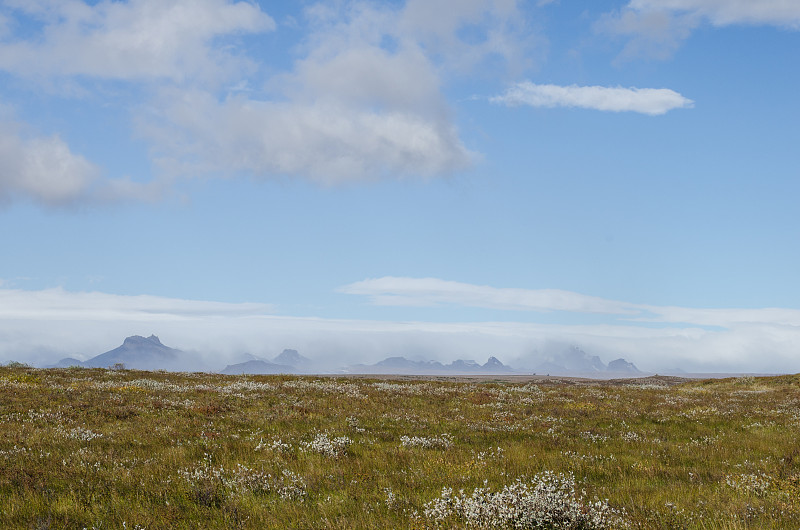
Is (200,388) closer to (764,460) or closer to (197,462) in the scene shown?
(197,462)

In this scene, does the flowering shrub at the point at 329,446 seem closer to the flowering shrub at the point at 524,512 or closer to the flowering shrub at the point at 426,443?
the flowering shrub at the point at 426,443

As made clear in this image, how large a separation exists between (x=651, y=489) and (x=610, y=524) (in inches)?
115

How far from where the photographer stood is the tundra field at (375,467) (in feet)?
21.4

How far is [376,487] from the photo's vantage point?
8.03m

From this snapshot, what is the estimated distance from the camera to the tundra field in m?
6.52

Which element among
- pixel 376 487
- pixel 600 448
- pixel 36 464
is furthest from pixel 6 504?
pixel 600 448

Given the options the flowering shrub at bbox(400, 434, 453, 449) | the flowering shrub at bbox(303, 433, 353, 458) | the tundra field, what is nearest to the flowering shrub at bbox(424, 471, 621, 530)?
the tundra field

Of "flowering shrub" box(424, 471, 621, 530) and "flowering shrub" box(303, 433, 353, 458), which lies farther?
"flowering shrub" box(303, 433, 353, 458)

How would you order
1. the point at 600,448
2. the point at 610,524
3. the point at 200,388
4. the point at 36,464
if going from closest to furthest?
the point at 610,524 → the point at 36,464 → the point at 600,448 → the point at 200,388

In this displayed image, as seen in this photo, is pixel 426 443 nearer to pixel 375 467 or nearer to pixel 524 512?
pixel 375 467

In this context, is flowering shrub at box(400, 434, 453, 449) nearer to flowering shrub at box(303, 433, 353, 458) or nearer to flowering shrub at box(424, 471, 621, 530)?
flowering shrub at box(303, 433, 353, 458)

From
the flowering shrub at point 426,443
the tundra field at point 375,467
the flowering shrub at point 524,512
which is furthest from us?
the flowering shrub at point 426,443

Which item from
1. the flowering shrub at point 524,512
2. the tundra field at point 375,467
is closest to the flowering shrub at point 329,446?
the tundra field at point 375,467

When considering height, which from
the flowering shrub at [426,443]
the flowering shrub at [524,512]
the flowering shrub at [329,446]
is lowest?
the flowering shrub at [426,443]
